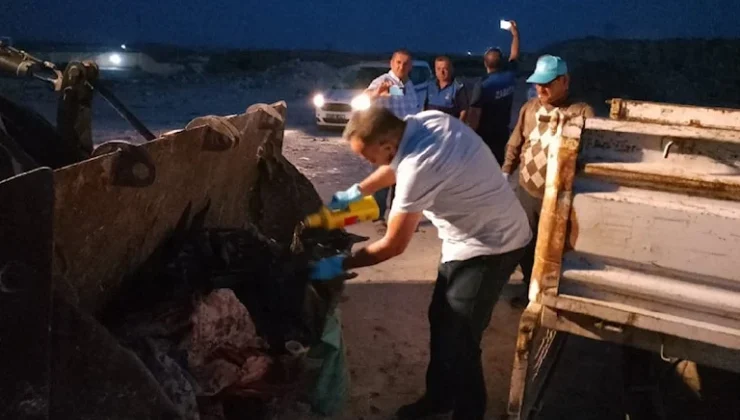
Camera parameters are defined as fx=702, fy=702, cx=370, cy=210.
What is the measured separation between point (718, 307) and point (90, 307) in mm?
2250

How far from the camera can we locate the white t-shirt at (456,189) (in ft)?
9.58

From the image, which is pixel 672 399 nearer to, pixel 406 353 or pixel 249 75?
pixel 406 353

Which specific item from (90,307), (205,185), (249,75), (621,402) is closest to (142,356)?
(90,307)

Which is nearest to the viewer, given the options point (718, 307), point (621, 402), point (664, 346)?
point (718, 307)

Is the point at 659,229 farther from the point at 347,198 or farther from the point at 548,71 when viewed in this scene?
the point at 548,71

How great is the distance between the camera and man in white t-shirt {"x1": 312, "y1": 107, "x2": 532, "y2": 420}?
2.94 metres

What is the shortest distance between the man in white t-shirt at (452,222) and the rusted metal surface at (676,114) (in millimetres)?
1431

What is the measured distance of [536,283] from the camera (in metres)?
2.79

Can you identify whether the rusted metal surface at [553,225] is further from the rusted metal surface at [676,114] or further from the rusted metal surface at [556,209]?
the rusted metal surface at [676,114]

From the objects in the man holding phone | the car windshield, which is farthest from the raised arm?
the car windshield

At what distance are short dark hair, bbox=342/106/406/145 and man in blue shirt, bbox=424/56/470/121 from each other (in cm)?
434

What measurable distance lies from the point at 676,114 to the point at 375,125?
2491 millimetres

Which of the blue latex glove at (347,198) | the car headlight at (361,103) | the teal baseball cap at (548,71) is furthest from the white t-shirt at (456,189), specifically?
the teal baseball cap at (548,71)

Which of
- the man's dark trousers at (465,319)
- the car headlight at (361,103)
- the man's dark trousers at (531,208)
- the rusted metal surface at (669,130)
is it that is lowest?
the man's dark trousers at (465,319)
